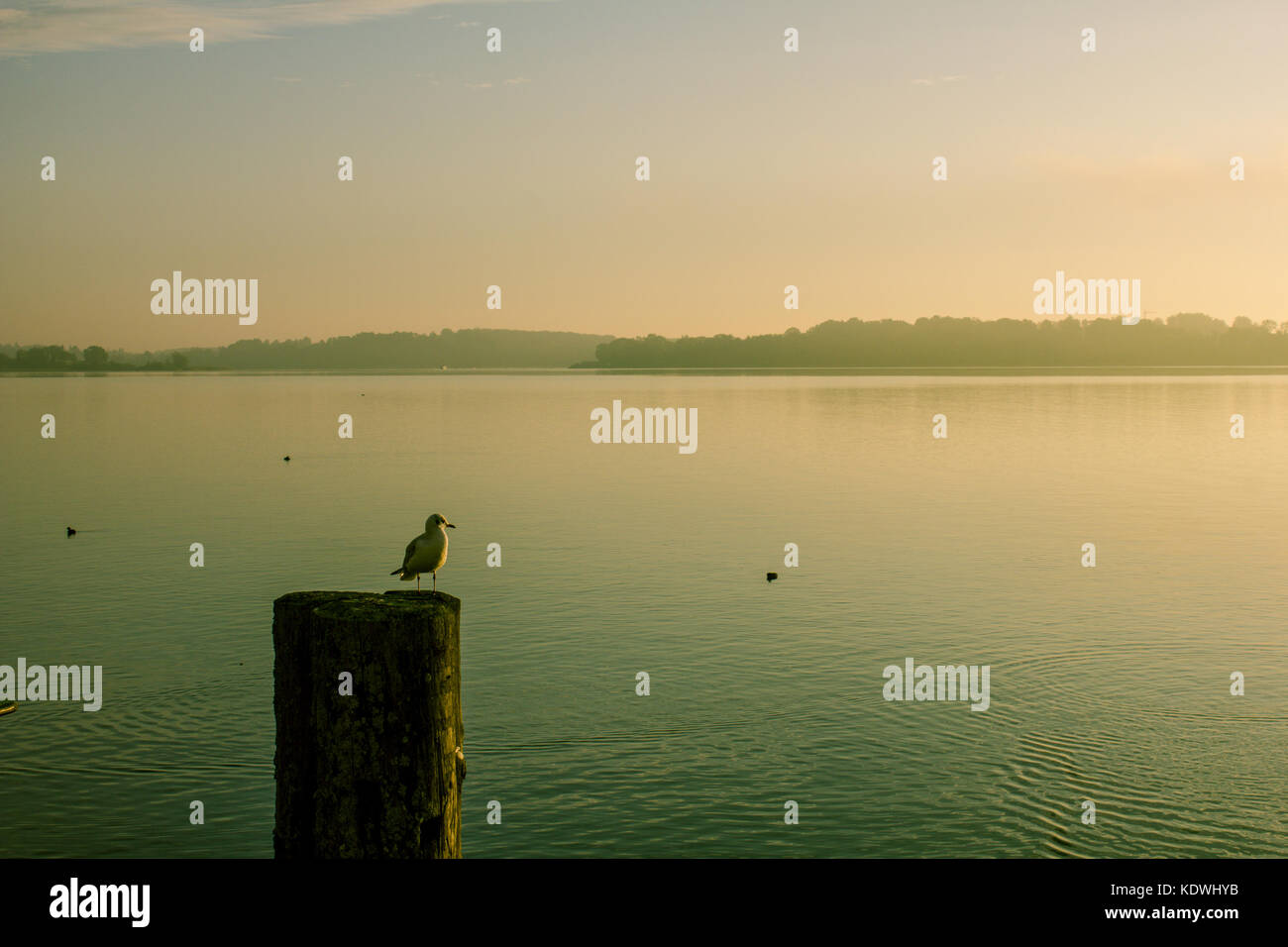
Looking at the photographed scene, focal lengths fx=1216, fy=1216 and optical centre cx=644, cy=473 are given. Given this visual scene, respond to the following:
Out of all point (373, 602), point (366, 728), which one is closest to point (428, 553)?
point (373, 602)

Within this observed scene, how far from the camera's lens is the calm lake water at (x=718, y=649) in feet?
44.6

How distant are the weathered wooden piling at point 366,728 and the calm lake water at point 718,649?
6.17 m

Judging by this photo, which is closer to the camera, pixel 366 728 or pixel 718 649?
pixel 366 728

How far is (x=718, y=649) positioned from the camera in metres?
21.0

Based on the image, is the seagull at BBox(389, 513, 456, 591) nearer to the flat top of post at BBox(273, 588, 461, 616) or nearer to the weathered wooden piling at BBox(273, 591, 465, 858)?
the flat top of post at BBox(273, 588, 461, 616)

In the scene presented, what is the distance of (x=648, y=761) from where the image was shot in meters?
15.3

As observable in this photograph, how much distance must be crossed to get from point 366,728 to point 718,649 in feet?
48.3

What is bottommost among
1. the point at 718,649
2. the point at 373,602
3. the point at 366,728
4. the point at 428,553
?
the point at 718,649

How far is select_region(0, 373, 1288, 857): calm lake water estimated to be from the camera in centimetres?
1359

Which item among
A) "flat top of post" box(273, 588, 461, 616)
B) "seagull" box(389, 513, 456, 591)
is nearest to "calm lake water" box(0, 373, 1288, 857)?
"seagull" box(389, 513, 456, 591)

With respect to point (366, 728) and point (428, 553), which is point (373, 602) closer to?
point (366, 728)

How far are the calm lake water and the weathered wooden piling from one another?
6169 millimetres
